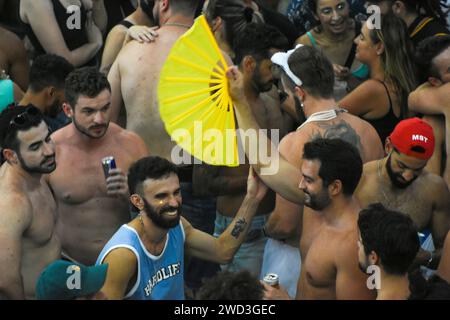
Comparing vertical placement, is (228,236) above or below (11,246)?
below

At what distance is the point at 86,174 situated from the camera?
267 inches

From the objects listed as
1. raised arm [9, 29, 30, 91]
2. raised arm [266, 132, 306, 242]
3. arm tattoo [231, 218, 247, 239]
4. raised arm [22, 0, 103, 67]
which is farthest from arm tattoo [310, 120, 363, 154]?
raised arm [9, 29, 30, 91]

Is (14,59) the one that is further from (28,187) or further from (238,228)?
(238,228)

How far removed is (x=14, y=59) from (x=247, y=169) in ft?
7.02

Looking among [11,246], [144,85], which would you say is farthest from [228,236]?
[144,85]

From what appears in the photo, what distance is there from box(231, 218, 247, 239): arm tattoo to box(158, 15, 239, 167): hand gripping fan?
0.35m

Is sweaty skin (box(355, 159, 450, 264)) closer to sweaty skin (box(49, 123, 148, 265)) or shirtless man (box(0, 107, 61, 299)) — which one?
sweaty skin (box(49, 123, 148, 265))

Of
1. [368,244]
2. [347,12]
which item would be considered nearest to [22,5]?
[347,12]

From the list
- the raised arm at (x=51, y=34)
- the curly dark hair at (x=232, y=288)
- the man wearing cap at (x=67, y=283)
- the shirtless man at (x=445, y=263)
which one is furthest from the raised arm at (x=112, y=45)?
the curly dark hair at (x=232, y=288)

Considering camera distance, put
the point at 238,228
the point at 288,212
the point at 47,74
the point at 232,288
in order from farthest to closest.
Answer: the point at 47,74 → the point at 288,212 → the point at 238,228 → the point at 232,288

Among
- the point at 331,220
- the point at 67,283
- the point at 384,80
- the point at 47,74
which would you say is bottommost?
the point at 384,80

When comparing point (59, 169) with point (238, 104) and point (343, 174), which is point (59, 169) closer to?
point (238, 104)

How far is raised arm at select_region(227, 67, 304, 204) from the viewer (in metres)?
6.21

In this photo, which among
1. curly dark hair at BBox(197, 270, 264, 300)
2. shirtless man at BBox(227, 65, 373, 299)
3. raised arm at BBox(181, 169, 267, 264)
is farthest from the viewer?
raised arm at BBox(181, 169, 267, 264)
